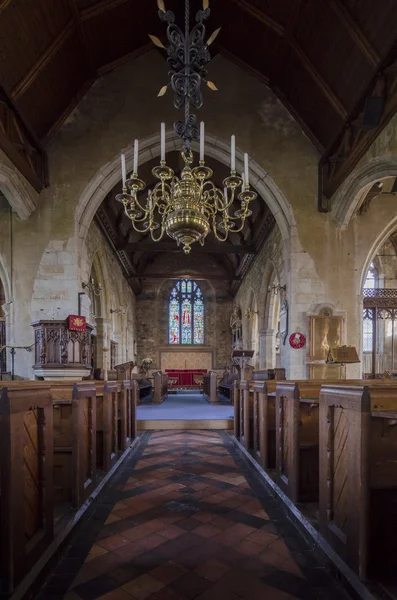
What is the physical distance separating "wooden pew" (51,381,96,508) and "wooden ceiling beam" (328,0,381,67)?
5.63m

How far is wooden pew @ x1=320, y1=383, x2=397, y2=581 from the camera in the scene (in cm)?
194

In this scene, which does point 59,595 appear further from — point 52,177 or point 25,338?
point 52,177

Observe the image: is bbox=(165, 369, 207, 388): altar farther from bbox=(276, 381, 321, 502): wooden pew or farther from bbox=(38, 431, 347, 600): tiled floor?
bbox=(276, 381, 321, 502): wooden pew

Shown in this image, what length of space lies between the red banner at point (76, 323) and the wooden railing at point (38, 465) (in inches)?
152

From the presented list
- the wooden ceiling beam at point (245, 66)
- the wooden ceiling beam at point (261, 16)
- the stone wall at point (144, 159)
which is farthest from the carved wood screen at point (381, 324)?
the wooden ceiling beam at point (261, 16)

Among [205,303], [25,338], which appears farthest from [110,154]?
[205,303]

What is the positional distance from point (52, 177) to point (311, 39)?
5.33 metres

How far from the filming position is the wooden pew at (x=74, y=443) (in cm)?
298

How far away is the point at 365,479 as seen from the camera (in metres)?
1.94

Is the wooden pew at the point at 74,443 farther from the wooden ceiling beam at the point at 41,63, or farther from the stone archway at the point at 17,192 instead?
the wooden ceiling beam at the point at 41,63

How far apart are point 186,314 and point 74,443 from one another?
16.4 m

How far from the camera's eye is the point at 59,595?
199 centimetres

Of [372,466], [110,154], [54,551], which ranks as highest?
[110,154]

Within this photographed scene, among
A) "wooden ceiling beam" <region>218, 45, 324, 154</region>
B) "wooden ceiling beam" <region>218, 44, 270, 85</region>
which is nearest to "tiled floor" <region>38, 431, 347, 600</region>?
"wooden ceiling beam" <region>218, 45, 324, 154</region>
